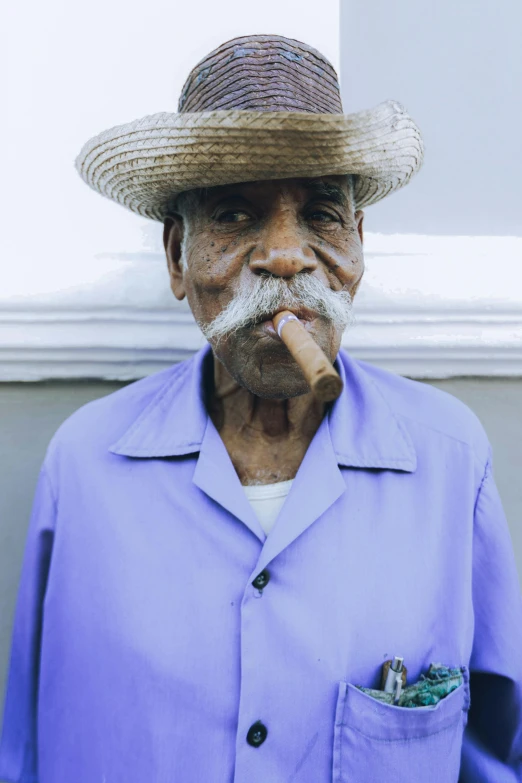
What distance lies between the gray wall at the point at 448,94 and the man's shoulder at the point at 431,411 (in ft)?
1.52

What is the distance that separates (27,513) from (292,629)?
0.78 meters

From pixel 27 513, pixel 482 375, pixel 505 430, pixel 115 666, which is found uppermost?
pixel 482 375

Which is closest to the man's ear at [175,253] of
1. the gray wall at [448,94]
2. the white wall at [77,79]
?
the white wall at [77,79]

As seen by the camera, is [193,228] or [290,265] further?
[193,228]

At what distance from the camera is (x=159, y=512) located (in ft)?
4.01

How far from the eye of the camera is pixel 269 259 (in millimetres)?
1163

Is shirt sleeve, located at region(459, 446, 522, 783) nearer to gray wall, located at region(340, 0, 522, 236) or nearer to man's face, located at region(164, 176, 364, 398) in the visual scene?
man's face, located at region(164, 176, 364, 398)

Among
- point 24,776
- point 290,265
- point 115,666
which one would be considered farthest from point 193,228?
point 24,776

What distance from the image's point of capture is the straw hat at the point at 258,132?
3.58 ft

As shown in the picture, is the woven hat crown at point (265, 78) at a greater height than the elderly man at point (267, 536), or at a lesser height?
greater

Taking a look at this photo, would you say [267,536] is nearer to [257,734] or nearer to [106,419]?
[257,734]

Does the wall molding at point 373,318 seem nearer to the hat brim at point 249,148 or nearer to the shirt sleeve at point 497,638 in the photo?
the hat brim at point 249,148

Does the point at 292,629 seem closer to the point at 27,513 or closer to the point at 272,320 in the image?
the point at 272,320

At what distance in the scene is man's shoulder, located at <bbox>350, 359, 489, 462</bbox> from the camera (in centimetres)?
132
